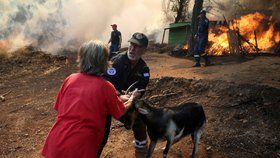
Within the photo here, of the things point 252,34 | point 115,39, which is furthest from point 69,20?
point 252,34

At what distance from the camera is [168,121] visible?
580 cm

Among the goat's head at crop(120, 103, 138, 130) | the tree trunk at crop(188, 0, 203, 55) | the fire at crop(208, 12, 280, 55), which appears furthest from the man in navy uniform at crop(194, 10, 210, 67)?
the goat's head at crop(120, 103, 138, 130)

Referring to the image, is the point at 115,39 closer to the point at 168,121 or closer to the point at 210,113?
the point at 210,113

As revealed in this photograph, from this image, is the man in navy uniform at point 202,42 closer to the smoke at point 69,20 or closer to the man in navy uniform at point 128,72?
the man in navy uniform at point 128,72

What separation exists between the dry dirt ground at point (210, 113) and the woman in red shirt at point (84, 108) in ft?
9.95

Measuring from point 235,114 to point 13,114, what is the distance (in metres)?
6.63

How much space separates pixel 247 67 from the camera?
11.7 meters

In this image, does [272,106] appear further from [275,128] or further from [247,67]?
[247,67]

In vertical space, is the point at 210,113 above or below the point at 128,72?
below

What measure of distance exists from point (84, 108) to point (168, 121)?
2274mm

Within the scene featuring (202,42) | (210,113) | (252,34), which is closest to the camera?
(210,113)

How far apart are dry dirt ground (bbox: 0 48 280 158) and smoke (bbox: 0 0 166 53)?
906 cm

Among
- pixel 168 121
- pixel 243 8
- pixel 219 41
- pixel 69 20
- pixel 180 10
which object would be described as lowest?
pixel 168 121

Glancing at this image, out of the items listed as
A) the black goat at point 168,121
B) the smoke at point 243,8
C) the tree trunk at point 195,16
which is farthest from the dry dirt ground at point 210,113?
the smoke at point 243,8
